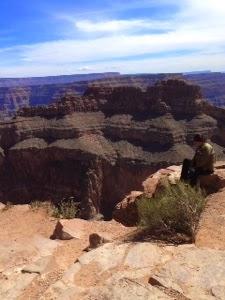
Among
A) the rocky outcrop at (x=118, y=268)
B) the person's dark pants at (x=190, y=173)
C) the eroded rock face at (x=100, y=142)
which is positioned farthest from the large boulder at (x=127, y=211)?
the eroded rock face at (x=100, y=142)

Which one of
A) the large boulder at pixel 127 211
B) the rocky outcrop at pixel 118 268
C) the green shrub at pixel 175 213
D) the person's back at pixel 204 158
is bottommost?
the large boulder at pixel 127 211

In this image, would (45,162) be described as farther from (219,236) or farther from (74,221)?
(219,236)

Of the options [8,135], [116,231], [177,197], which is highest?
[177,197]

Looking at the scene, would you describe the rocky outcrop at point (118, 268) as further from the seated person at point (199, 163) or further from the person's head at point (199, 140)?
the person's head at point (199, 140)

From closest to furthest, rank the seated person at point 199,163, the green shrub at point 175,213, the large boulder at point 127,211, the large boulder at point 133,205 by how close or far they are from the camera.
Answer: the green shrub at point 175,213 < the seated person at point 199,163 < the large boulder at point 133,205 < the large boulder at point 127,211

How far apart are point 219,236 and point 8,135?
62363 mm

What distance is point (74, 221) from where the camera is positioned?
12977 mm

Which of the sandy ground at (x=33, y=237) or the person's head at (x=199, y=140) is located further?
the person's head at (x=199, y=140)

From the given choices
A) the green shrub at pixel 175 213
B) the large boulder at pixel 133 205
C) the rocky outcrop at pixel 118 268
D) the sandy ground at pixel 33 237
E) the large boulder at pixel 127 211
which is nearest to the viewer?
the rocky outcrop at pixel 118 268

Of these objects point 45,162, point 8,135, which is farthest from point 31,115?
point 45,162

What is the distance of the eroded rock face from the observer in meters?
59.2

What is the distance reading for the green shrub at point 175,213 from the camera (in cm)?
984

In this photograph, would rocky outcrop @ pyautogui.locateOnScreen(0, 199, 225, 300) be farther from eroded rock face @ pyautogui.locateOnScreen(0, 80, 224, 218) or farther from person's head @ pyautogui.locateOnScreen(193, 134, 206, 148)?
eroded rock face @ pyautogui.locateOnScreen(0, 80, 224, 218)

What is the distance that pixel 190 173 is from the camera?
13.2 meters
